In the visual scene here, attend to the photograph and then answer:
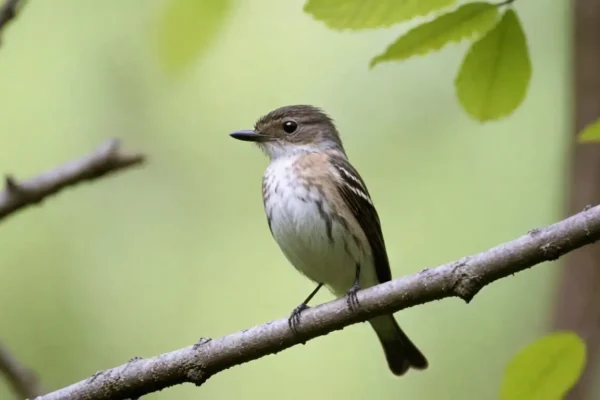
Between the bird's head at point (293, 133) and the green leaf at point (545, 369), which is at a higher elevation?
the bird's head at point (293, 133)

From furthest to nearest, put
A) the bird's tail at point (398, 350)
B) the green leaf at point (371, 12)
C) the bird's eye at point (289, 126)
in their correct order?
the bird's eye at point (289, 126)
the bird's tail at point (398, 350)
the green leaf at point (371, 12)

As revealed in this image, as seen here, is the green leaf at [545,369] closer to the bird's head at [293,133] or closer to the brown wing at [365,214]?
the brown wing at [365,214]

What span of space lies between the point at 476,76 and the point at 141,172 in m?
5.89

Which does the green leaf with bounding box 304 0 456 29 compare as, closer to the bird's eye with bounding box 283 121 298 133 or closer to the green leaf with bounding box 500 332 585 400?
the green leaf with bounding box 500 332 585 400

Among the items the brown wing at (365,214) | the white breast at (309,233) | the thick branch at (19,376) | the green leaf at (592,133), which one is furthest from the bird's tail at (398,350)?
the green leaf at (592,133)

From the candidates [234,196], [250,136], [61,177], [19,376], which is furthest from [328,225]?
[234,196]

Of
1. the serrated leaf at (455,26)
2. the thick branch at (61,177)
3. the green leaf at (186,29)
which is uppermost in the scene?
the green leaf at (186,29)

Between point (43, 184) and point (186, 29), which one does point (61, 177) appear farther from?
point (186, 29)

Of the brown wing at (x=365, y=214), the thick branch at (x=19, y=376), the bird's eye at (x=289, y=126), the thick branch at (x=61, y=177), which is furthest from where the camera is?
the bird's eye at (x=289, y=126)

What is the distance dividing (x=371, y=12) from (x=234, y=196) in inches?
210

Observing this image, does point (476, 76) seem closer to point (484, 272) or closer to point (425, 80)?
point (484, 272)

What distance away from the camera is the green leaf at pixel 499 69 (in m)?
1.93

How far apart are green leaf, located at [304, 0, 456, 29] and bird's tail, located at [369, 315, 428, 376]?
2.67m

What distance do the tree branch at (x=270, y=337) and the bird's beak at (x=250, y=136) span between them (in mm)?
1955
